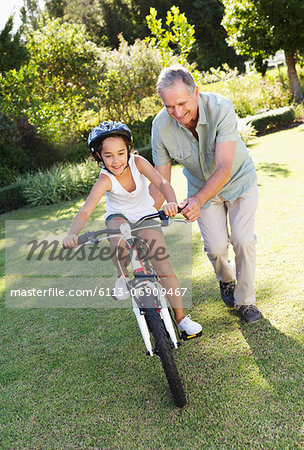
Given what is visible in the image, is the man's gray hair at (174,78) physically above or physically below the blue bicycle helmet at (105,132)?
above

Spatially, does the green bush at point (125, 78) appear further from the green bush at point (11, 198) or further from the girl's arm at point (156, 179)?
the girl's arm at point (156, 179)

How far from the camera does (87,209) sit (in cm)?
305

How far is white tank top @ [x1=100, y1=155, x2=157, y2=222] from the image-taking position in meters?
3.30

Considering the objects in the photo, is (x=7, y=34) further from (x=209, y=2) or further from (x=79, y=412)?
(x=209, y=2)

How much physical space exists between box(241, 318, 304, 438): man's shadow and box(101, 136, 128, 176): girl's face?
1546 millimetres

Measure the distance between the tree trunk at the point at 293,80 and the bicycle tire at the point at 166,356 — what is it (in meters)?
15.2

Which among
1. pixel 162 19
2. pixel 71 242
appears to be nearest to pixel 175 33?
pixel 71 242

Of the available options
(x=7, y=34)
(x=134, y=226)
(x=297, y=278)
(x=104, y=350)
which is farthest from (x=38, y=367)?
(x=7, y=34)

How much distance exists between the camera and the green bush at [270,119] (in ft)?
45.1

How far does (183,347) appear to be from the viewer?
339cm

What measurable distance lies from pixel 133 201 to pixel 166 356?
125 centimetres

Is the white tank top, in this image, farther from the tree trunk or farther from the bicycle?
the tree trunk

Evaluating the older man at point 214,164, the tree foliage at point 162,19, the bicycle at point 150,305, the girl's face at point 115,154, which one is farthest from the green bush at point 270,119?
the tree foliage at point 162,19

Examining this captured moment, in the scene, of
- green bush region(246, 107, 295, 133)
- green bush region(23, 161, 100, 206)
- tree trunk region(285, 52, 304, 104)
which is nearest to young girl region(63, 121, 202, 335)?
green bush region(23, 161, 100, 206)
